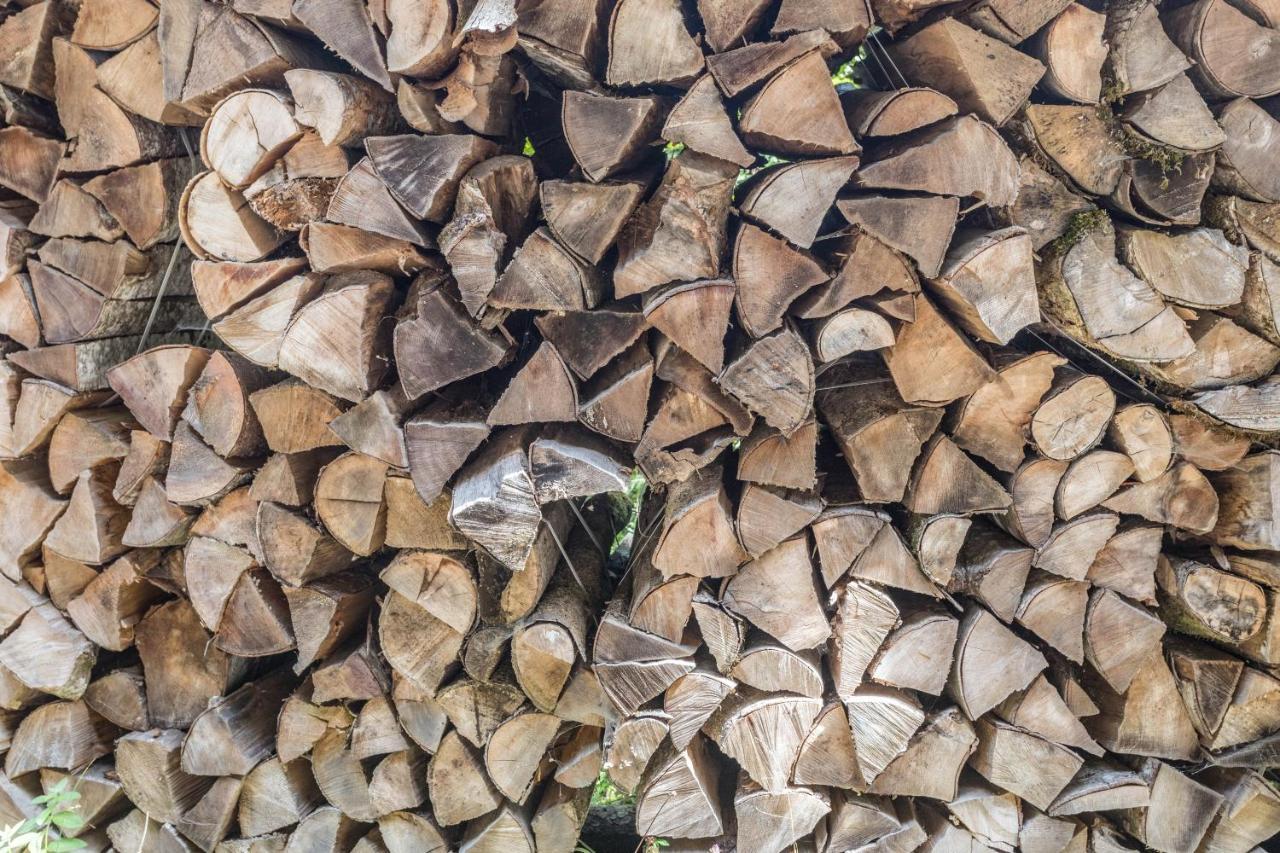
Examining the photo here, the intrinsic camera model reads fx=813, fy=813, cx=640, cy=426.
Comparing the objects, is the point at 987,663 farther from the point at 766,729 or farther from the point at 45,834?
the point at 45,834

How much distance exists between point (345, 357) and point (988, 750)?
58.6 inches

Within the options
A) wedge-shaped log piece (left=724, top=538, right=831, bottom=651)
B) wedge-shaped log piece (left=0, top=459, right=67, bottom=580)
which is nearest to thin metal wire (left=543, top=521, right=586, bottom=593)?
wedge-shaped log piece (left=724, top=538, right=831, bottom=651)

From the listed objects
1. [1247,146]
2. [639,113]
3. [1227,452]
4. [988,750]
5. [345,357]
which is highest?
[639,113]

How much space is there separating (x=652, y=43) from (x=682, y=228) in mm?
306

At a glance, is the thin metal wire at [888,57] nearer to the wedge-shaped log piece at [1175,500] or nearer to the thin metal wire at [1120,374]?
the thin metal wire at [1120,374]

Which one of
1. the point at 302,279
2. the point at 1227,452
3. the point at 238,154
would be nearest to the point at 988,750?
the point at 1227,452

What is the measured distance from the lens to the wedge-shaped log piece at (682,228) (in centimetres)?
133

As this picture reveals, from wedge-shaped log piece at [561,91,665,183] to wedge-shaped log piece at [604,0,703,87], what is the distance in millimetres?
45

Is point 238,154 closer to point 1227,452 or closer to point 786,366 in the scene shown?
point 786,366

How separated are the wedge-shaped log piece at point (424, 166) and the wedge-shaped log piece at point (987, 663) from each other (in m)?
1.27

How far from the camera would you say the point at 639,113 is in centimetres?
133

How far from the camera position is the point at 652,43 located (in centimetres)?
133

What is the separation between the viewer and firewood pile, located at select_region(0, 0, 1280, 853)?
1366 millimetres

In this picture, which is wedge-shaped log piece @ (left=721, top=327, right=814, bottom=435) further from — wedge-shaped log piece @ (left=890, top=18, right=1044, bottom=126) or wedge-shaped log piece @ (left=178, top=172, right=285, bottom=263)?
wedge-shaped log piece @ (left=178, top=172, right=285, bottom=263)
